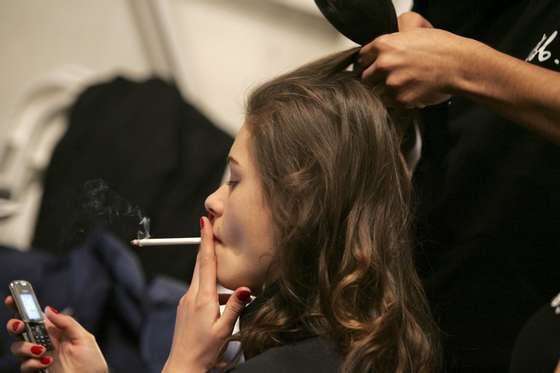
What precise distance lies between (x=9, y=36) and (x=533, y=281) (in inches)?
67.5

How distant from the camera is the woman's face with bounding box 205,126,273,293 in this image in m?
0.98

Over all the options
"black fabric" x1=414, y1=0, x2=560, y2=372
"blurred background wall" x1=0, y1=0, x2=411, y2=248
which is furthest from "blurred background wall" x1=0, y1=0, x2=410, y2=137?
"black fabric" x1=414, y1=0, x2=560, y2=372

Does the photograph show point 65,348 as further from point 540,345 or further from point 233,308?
point 540,345

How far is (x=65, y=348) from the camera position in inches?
39.8

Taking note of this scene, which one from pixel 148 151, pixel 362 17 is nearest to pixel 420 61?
pixel 362 17

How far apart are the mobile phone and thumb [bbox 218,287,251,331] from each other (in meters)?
0.22

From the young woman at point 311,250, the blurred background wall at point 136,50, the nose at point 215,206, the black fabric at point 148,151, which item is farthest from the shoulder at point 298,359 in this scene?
the blurred background wall at point 136,50

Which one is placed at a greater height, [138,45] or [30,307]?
[138,45]

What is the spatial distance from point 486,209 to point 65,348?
57 centimetres

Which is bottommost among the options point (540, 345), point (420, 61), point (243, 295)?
point (540, 345)

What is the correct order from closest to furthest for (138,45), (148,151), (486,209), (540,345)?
(540,345) → (486,209) → (148,151) → (138,45)

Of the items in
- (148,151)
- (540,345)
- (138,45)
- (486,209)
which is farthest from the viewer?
(138,45)

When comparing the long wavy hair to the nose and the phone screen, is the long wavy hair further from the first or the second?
the phone screen

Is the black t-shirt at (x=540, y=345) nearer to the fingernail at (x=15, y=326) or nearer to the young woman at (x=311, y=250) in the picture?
the young woman at (x=311, y=250)
